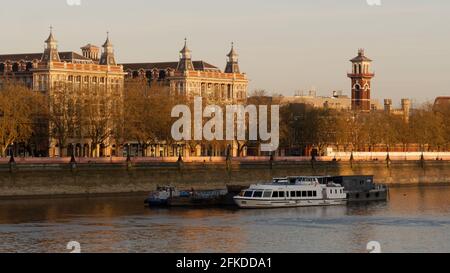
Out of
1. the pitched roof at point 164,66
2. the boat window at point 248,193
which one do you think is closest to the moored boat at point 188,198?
the boat window at point 248,193

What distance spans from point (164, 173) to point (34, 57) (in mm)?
58830

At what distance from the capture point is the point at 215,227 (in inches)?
3317

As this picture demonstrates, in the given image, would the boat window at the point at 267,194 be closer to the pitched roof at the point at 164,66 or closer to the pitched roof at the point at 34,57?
the pitched roof at the point at 34,57

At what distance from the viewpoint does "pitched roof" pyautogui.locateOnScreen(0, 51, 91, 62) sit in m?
173

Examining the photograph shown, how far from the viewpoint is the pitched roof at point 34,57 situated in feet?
566

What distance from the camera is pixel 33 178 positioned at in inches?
4328

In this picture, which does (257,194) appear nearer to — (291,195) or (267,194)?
(267,194)

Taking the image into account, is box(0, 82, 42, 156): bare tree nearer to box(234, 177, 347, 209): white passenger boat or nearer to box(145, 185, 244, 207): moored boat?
box(145, 185, 244, 207): moored boat

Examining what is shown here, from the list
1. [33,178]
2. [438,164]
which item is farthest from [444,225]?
[438,164]

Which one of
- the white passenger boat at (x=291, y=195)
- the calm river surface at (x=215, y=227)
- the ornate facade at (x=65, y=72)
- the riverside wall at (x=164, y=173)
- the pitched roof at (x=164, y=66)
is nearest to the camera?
the calm river surface at (x=215, y=227)

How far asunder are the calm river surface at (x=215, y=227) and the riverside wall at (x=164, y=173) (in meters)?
4.09

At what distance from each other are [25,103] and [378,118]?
221 ft

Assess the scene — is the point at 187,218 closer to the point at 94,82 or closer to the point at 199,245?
the point at 199,245

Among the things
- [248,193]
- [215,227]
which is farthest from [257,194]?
[215,227]
